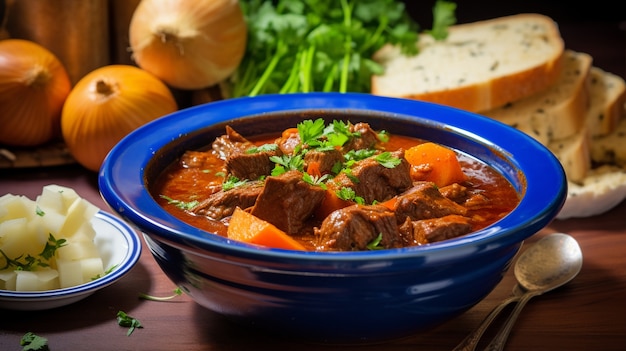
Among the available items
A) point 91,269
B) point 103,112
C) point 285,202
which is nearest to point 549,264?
point 285,202

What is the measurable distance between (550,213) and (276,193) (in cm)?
85

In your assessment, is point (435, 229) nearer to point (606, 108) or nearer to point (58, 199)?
point (58, 199)

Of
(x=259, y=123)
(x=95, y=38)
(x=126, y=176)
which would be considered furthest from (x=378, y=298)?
(x=95, y=38)

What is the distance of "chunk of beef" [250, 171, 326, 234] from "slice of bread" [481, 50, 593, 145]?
2295 millimetres

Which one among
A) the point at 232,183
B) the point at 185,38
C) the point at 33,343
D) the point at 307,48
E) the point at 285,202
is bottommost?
the point at 33,343

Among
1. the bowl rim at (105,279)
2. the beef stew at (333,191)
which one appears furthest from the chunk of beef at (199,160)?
the bowl rim at (105,279)

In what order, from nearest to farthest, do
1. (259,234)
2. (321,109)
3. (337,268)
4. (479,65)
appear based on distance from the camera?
(337,268), (259,234), (321,109), (479,65)

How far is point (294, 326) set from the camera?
2568mm

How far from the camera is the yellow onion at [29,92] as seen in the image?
4.34m

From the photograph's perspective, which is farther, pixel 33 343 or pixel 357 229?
pixel 33 343

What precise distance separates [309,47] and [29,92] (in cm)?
165

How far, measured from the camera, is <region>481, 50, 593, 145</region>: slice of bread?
471 centimetres

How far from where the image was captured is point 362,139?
326 cm

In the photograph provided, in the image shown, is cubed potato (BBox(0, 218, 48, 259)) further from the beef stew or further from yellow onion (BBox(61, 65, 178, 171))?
yellow onion (BBox(61, 65, 178, 171))
